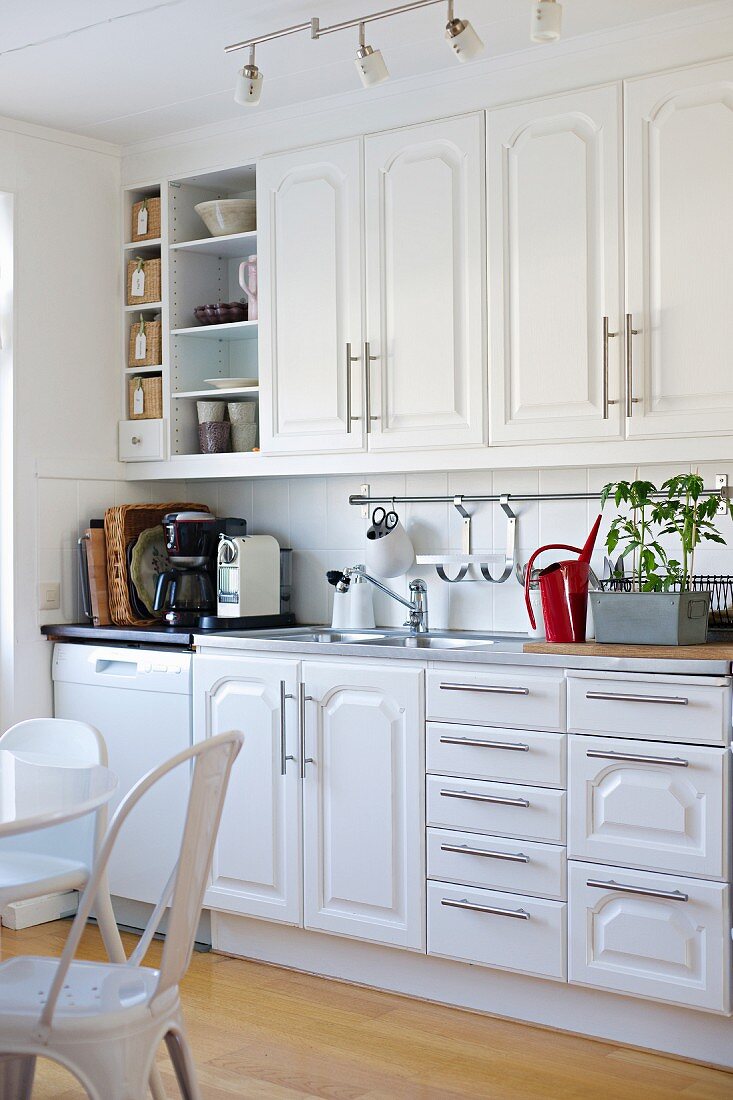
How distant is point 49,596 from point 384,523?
113 centimetres

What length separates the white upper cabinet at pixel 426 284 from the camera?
3420 mm

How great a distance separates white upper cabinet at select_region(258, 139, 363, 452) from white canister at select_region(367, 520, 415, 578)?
0.32 meters

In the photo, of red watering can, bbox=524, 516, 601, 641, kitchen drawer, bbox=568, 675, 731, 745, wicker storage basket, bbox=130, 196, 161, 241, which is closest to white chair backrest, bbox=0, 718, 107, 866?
kitchen drawer, bbox=568, 675, 731, 745

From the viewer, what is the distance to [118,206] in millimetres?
4305

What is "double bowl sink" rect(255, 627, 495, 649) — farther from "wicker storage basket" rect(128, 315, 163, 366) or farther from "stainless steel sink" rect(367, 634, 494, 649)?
A: "wicker storage basket" rect(128, 315, 163, 366)

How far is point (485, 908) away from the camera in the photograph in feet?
10.1

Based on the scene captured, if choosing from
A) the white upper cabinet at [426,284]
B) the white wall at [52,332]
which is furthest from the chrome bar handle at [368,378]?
the white wall at [52,332]

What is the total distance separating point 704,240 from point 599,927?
1.64m

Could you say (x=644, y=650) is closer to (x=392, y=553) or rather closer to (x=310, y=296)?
(x=392, y=553)

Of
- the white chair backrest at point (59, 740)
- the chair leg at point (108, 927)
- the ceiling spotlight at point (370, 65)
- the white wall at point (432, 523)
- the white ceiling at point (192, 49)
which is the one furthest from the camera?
the white wall at point (432, 523)

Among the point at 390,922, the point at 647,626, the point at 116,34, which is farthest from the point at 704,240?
the point at 390,922

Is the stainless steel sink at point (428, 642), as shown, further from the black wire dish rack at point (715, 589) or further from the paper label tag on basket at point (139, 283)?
the paper label tag on basket at point (139, 283)

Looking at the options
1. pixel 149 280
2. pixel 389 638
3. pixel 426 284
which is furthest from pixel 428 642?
pixel 149 280

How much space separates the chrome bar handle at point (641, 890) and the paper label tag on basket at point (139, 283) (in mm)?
2464
